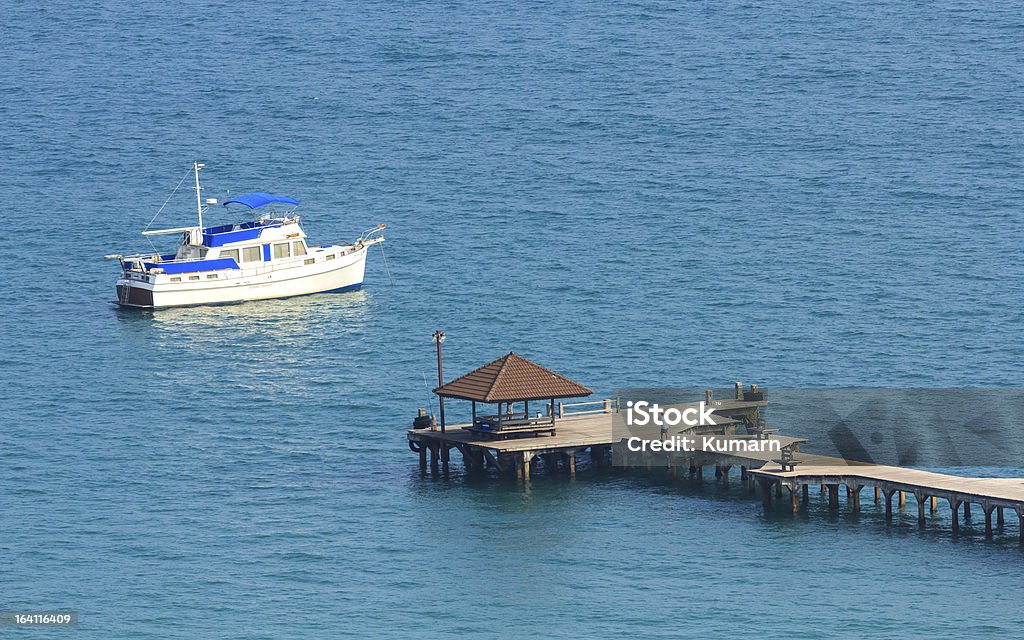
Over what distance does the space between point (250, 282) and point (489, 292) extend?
1293 cm

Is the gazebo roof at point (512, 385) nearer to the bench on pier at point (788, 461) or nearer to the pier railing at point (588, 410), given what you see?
the pier railing at point (588, 410)

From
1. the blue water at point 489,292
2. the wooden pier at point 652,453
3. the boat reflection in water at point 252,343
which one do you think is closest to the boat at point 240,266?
the boat reflection in water at point 252,343

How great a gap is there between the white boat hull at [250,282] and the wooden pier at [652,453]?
103ft

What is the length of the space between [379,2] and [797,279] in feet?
252

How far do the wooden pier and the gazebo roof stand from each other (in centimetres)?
4

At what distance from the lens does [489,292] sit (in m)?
106

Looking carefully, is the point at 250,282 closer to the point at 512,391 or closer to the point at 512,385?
the point at 512,385

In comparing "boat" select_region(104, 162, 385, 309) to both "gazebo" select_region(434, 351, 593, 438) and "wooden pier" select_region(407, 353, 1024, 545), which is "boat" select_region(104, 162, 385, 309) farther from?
"gazebo" select_region(434, 351, 593, 438)

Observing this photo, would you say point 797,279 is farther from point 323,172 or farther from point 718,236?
point 323,172

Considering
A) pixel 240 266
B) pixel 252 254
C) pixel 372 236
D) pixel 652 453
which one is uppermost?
pixel 372 236

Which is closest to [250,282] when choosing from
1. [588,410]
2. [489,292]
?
[489,292]

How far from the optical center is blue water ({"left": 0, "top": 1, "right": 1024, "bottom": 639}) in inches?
2448

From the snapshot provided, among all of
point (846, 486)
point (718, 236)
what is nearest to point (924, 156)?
point (718, 236)

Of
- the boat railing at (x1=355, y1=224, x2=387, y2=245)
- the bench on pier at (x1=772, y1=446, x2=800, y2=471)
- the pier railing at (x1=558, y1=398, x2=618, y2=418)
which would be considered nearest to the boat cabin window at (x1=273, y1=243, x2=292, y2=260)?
the boat railing at (x1=355, y1=224, x2=387, y2=245)
